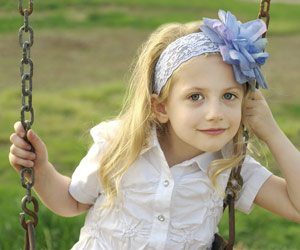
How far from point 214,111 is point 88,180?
0.55 m

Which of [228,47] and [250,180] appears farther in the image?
[250,180]

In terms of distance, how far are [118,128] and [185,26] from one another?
0.43m

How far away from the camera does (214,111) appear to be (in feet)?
9.61

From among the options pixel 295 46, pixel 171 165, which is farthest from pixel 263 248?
pixel 295 46

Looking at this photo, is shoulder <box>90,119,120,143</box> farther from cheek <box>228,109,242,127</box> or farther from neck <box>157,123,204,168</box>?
cheek <box>228,109,242,127</box>

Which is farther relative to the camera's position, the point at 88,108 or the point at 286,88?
the point at 286,88

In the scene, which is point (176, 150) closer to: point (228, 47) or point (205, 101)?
point (205, 101)

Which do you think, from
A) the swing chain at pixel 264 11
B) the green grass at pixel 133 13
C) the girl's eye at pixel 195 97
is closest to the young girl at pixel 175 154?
the girl's eye at pixel 195 97

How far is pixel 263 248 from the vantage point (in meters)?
5.09

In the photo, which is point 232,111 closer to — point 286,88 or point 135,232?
point 135,232

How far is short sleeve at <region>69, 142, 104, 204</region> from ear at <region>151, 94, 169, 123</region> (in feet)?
0.75

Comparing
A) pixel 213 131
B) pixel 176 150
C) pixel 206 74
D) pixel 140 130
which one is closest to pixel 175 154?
pixel 176 150

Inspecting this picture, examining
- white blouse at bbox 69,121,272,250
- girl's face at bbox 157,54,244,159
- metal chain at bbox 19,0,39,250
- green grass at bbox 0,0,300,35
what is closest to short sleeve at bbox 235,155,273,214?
white blouse at bbox 69,121,272,250

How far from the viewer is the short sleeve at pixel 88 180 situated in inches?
126
